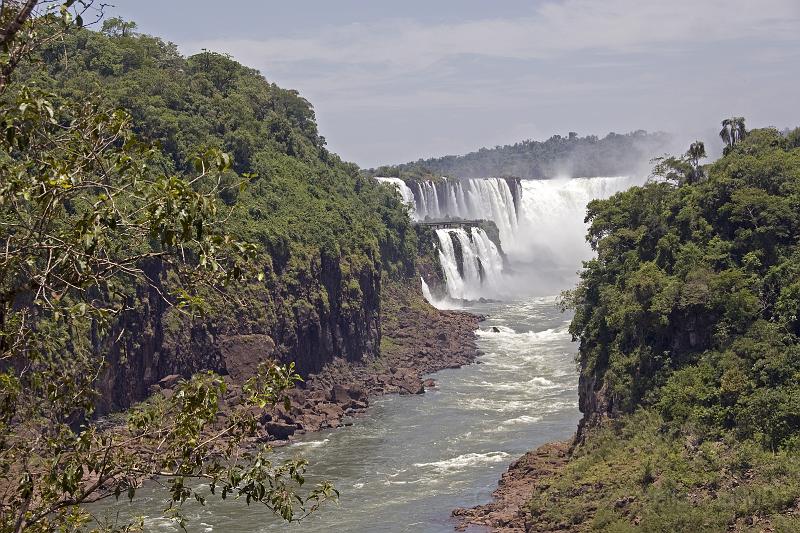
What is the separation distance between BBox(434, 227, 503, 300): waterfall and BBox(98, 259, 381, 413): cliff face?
27.3 m

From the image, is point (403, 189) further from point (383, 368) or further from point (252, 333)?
point (252, 333)

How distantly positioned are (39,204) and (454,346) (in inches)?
2617

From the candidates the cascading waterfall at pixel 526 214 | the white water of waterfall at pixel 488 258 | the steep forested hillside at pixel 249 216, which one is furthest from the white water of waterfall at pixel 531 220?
the steep forested hillside at pixel 249 216

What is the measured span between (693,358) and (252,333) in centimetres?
2777

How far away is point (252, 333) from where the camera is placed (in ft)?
201

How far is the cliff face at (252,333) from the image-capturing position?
5400 centimetres

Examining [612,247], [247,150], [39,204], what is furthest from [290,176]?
[39,204]

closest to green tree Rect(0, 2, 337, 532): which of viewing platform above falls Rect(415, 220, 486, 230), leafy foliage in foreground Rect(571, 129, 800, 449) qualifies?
leafy foliage in foreground Rect(571, 129, 800, 449)

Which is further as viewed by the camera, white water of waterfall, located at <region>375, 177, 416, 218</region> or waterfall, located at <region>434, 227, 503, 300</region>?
white water of waterfall, located at <region>375, 177, 416, 218</region>

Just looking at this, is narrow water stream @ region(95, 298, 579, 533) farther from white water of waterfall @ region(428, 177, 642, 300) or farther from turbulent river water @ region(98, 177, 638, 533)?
white water of waterfall @ region(428, 177, 642, 300)

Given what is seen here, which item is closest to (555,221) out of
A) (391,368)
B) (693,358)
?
(391,368)

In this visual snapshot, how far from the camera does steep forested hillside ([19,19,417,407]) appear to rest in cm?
5738

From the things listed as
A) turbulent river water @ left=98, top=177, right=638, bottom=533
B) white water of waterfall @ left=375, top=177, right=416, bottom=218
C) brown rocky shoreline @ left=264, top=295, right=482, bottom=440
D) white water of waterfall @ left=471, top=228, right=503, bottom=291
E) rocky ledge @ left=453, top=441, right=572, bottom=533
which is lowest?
rocky ledge @ left=453, top=441, right=572, bottom=533

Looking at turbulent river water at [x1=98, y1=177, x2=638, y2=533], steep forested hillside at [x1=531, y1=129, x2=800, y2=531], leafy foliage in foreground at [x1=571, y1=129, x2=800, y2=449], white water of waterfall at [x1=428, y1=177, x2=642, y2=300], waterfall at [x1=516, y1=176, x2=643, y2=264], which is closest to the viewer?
steep forested hillside at [x1=531, y1=129, x2=800, y2=531]
